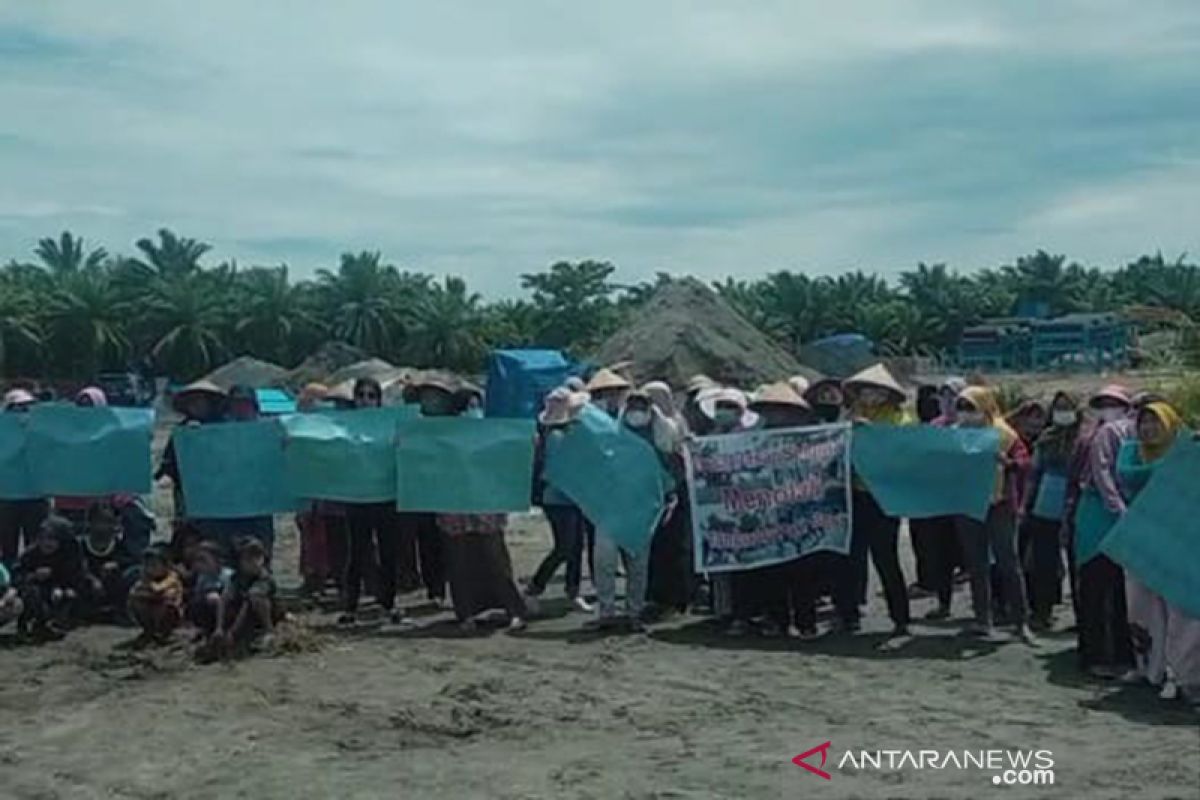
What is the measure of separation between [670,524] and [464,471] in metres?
1.47

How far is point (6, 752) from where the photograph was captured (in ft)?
28.3

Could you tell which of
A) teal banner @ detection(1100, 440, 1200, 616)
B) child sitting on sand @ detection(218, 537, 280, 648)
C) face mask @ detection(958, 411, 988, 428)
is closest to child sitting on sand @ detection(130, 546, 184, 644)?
child sitting on sand @ detection(218, 537, 280, 648)

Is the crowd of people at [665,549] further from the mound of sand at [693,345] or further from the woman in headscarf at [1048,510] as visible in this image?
the mound of sand at [693,345]

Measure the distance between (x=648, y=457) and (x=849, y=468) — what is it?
139cm

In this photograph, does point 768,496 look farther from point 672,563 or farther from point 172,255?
point 172,255

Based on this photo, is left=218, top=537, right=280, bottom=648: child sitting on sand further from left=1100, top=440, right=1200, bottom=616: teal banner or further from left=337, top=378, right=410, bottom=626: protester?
left=1100, top=440, right=1200, bottom=616: teal banner

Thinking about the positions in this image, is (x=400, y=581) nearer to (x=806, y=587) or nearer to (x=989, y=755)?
(x=806, y=587)

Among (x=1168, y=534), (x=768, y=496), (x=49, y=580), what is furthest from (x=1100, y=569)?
(x=49, y=580)

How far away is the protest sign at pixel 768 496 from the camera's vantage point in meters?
11.3

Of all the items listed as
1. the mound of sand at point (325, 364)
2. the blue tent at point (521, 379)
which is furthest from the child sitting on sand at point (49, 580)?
the mound of sand at point (325, 364)

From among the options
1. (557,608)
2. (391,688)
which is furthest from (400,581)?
(391,688)

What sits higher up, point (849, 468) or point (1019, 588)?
point (849, 468)

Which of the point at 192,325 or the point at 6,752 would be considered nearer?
the point at 6,752

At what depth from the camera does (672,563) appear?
40.1ft
